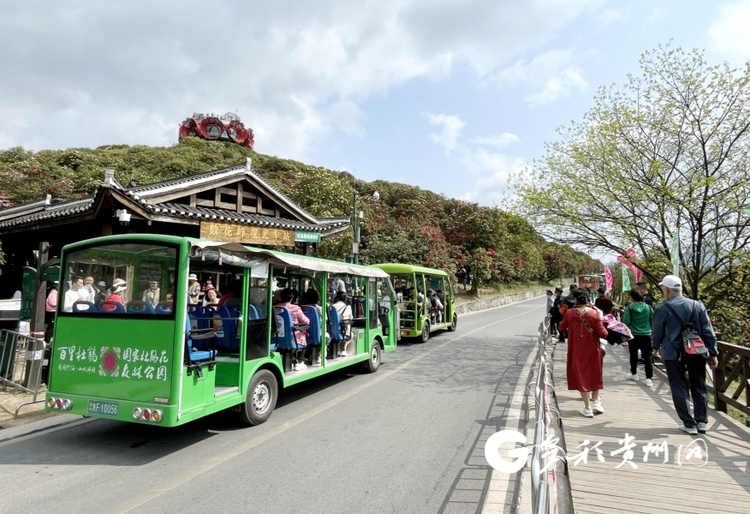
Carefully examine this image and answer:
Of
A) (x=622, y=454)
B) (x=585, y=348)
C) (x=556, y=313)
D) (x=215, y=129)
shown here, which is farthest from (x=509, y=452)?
(x=215, y=129)

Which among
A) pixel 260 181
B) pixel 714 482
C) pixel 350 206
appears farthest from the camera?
pixel 350 206

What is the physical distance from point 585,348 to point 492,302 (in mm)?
30383

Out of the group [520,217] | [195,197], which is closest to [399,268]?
[520,217]

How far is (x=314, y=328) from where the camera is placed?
8.05 metres

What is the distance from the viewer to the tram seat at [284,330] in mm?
7156

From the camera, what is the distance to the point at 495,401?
7676 millimetres

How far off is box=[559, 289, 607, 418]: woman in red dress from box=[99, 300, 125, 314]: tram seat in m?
5.79

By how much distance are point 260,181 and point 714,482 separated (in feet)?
50.5

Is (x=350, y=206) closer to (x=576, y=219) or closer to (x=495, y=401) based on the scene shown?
(x=576, y=219)

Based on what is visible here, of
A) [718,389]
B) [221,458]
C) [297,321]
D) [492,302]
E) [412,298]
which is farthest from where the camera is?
[492,302]

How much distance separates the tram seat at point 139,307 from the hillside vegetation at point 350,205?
10.5 meters

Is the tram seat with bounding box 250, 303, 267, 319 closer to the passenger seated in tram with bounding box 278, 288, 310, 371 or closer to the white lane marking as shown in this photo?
the passenger seated in tram with bounding box 278, 288, 310, 371

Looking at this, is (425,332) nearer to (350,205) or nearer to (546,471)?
(546,471)

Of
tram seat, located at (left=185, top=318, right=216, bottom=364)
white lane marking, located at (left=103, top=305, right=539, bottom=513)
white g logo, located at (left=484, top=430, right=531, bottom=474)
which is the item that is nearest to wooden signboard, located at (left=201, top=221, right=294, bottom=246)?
white lane marking, located at (left=103, top=305, right=539, bottom=513)
